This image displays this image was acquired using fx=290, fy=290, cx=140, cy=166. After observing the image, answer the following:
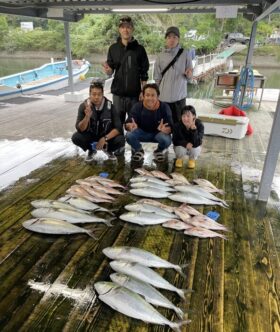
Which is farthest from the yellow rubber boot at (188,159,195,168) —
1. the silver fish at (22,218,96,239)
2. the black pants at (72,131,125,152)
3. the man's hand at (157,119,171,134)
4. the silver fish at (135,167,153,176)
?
the silver fish at (22,218,96,239)

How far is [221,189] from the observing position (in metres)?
3.25

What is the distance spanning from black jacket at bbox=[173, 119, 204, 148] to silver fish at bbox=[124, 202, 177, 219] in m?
1.36

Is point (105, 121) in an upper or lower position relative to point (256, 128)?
upper

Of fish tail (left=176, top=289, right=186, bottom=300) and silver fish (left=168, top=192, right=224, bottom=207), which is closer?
fish tail (left=176, top=289, right=186, bottom=300)

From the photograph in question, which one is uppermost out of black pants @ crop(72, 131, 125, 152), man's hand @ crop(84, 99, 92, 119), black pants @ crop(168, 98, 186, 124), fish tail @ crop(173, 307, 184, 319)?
man's hand @ crop(84, 99, 92, 119)

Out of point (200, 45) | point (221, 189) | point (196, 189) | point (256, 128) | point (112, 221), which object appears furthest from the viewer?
point (200, 45)

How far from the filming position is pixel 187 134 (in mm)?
3713

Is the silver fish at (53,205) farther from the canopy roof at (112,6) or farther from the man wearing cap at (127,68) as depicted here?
the canopy roof at (112,6)

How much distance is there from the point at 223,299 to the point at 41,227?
1464mm

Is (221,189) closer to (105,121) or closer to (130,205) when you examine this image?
(130,205)

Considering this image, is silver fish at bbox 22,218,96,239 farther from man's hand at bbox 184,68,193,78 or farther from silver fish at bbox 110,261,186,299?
man's hand at bbox 184,68,193,78

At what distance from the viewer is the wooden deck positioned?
64.2 inches

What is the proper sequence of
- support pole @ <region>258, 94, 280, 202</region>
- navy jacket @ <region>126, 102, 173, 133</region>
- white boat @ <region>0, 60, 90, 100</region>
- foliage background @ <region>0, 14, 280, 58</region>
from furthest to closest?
foliage background @ <region>0, 14, 280, 58</region> < white boat @ <region>0, 60, 90, 100</region> < navy jacket @ <region>126, 102, 173, 133</region> < support pole @ <region>258, 94, 280, 202</region>

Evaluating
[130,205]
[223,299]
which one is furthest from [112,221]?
[223,299]
